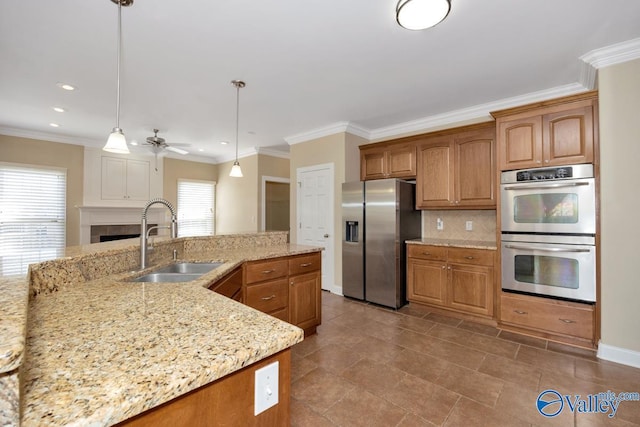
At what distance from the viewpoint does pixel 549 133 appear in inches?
106

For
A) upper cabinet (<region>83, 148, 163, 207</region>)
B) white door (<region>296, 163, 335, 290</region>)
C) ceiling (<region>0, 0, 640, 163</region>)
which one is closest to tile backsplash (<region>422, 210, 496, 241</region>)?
ceiling (<region>0, 0, 640, 163</region>)

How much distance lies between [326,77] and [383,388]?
2798mm

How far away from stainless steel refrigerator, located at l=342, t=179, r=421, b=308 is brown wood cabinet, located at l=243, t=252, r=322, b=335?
111 centimetres

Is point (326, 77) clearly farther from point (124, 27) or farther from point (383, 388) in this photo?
point (383, 388)

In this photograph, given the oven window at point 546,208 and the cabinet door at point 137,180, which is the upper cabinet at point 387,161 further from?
the cabinet door at point 137,180

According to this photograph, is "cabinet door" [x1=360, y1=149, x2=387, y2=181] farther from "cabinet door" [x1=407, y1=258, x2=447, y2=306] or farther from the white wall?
the white wall

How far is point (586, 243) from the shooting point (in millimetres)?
2488

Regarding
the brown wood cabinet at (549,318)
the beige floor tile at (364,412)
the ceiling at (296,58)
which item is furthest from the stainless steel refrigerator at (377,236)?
the beige floor tile at (364,412)

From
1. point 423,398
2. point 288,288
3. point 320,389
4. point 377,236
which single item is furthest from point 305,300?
point 377,236

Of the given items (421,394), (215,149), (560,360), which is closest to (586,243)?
(560,360)

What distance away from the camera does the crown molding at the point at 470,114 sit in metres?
3.06

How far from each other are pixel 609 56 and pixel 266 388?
3516mm

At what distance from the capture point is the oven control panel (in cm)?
251

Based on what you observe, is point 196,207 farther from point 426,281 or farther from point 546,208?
point 546,208
